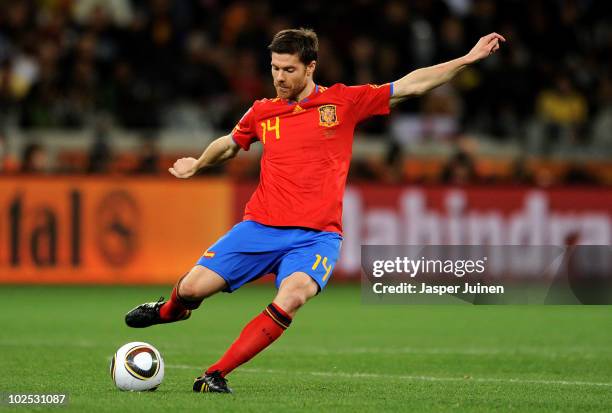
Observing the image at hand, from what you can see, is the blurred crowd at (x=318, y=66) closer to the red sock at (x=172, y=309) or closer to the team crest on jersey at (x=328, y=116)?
the red sock at (x=172, y=309)

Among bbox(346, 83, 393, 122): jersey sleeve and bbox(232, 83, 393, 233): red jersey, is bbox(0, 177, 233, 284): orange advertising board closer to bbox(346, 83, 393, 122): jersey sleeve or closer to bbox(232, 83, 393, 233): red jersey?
bbox(232, 83, 393, 233): red jersey

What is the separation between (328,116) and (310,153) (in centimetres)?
26

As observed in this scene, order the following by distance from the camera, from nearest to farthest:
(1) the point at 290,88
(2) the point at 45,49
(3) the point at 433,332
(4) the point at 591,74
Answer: (1) the point at 290,88 → (3) the point at 433,332 → (2) the point at 45,49 → (4) the point at 591,74

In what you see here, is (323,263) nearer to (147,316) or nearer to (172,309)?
(172,309)

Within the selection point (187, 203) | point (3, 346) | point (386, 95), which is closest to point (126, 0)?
point (187, 203)

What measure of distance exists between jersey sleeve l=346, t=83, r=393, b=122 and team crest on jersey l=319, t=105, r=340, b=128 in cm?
15

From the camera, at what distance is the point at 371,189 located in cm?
1733

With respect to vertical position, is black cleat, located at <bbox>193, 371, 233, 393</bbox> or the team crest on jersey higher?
the team crest on jersey

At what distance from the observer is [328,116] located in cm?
771

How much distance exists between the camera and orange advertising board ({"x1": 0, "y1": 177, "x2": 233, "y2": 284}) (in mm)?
16188

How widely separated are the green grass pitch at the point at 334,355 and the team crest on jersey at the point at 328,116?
1634 mm

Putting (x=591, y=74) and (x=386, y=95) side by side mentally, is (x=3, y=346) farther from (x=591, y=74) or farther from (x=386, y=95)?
(x=591, y=74)

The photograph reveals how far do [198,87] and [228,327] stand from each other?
8.04 metres

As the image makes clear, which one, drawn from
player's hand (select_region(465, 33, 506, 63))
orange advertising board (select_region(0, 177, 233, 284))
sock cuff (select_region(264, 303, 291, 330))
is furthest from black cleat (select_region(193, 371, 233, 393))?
orange advertising board (select_region(0, 177, 233, 284))
